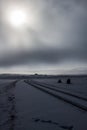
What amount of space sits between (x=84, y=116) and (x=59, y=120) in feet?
4.29

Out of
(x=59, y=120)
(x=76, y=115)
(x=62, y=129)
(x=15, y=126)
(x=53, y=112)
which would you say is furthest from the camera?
(x=53, y=112)

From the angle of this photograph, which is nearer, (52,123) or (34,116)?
(52,123)

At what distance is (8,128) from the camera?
9578 mm

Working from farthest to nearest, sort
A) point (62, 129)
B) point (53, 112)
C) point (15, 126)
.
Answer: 1. point (53, 112)
2. point (15, 126)
3. point (62, 129)

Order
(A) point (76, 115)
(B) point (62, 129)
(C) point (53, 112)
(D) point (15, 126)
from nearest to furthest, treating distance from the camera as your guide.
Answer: (B) point (62, 129), (D) point (15, 126), (A) point (76, 115), (C) point (53, 112)

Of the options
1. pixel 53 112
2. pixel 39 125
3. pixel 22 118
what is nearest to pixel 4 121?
pixel 22 118

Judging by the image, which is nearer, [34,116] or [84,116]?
[84,116]

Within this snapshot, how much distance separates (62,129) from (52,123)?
1176 mm

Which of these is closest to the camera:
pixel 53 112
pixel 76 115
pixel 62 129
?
pixel 62 129

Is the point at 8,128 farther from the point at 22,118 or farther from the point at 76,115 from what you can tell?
the point at 76,115

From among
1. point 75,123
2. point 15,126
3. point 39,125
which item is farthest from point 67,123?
point 15,126

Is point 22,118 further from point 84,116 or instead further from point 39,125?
point 84,116

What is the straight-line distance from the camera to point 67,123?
1000cm

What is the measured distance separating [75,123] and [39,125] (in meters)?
1.50
